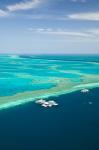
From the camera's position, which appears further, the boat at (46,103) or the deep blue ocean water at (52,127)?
the boat at (46,103)

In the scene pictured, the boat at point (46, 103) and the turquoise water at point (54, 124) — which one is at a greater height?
the boat at point (46, 103)

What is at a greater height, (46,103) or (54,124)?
(46,103)

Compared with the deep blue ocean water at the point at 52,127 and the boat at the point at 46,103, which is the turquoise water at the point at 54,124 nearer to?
the deep blue ocean water at the point at 52,127

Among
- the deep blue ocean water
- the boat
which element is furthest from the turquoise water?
the boat

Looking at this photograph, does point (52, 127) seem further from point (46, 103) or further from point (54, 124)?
point (46, 103)

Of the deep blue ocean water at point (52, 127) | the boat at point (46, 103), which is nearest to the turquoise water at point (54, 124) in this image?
the deep blue ocean water at point (52, 127)

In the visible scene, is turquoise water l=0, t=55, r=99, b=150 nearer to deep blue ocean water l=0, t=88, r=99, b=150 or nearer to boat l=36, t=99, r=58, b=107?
deep blue ocean water l=0, t=88, r=99, b=150

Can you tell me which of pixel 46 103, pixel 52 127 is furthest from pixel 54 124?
pixel 46 103

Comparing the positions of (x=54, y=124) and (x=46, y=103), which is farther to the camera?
(x=46, y=103)

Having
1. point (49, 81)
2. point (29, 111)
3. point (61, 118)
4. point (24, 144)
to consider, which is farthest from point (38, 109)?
point (49, 81)
